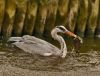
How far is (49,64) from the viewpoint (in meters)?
20.7

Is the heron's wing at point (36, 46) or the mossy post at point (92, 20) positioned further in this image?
the mossy post at point (92, 20)

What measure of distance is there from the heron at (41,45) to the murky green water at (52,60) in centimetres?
26

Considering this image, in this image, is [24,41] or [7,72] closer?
[7,72]

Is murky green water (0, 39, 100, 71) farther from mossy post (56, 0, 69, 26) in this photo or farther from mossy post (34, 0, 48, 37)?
mossy post (56, 0, 69, 26)

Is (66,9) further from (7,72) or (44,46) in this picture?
(7,72)

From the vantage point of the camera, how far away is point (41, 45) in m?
23.0

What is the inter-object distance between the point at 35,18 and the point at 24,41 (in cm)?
355

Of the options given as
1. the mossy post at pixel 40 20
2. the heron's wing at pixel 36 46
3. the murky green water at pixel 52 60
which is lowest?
the murky green water at pixel 52 60

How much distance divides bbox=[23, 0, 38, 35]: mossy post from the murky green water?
128 inches

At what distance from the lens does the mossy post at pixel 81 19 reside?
27.8m

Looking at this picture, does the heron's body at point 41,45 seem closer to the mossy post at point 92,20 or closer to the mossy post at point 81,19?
the mossy post at point 81,19

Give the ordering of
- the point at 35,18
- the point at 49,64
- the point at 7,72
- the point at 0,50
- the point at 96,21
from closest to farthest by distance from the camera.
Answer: the point at 7,72, the point at 49,64, the point at 0,50, the point at 35,18, the point at 96,21

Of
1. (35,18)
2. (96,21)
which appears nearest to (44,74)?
(35,18)

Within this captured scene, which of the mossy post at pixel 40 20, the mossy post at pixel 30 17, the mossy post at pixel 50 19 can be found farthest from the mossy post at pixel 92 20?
the mossy post at pixel 30 17
